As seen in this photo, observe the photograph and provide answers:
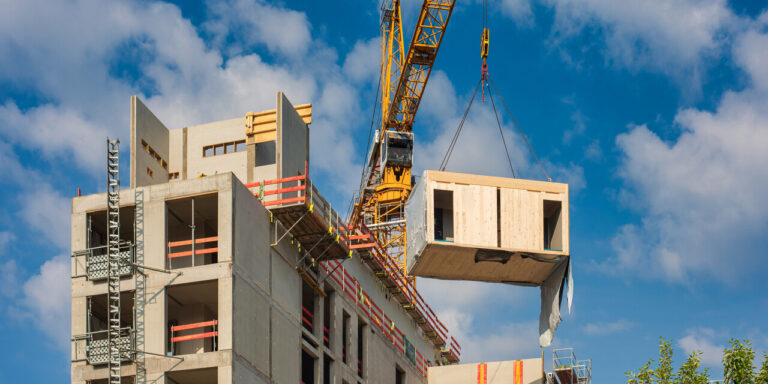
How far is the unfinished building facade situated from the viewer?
4172 cm

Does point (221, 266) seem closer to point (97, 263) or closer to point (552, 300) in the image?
point (97, 263)

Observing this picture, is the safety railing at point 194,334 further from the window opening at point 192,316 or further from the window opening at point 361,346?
the window opening at point 361,346

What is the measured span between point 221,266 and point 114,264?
4.43 m

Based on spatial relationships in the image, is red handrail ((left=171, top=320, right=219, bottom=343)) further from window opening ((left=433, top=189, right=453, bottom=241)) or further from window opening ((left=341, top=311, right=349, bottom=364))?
window opening ((left=341, top=311, right=349, bottom=364))

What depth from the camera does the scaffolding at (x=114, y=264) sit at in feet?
136

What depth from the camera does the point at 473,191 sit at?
1640 inches

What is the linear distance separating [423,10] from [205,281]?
4908 centimetres

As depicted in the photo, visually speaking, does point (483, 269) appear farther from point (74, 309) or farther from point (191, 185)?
point (74, 309)

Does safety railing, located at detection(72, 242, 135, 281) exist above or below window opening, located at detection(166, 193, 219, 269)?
below

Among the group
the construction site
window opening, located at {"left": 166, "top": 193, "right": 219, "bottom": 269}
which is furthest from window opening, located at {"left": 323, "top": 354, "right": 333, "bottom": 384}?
window opening, located at {"left": 166, "top": 193, "right": 219, "bottom": 269}

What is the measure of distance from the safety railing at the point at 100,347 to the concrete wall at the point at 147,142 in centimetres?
798

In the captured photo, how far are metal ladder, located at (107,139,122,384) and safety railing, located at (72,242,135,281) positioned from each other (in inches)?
10.3

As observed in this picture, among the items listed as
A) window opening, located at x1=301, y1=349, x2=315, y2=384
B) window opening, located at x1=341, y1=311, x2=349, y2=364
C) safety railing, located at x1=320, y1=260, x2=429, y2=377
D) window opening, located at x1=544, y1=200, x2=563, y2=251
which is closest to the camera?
window opening, located at x1=544, y1=200, x2=563, y2=251

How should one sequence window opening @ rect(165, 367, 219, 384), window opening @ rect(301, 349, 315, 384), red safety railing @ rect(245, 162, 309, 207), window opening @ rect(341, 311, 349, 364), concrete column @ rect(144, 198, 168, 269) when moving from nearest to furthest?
window opening @ rect(165, 367, 219, 384)
concrete column @ rect(144, 198, 168, 269)
red safety railing @ rect(245, 162, 309, 207)
window opening @ rect(301, 349, 315, 384)
window opening @ rect(341, 311, 349, 364)
